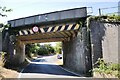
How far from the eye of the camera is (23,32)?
31359 mm

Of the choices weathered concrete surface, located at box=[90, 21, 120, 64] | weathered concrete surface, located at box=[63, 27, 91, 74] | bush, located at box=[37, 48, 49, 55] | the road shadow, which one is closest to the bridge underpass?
weathered concrete surface, located at box=[63, 27, 91, 74]

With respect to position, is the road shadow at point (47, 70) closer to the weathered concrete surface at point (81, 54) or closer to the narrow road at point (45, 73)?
the narrow road at point (45, 73)

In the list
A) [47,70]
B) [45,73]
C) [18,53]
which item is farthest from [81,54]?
[18,53]

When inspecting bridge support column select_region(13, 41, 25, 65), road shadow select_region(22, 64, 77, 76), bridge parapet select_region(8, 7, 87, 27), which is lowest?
road shadow select_region(22, 64, 77, 76)

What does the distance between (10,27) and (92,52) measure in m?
13.6

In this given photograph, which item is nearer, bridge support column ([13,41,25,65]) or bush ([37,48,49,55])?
bridge support column ([13,41,25,65])

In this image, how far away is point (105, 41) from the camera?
22.2 m

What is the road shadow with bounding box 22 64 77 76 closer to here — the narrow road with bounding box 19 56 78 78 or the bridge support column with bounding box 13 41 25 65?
the narrow road with bounding box 19 56 78 78

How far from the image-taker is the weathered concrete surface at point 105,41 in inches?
844

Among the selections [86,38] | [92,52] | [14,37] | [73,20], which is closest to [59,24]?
[73,20]

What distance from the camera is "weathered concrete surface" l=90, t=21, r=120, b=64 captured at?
21.4 metres

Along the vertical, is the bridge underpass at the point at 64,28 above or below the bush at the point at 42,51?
above

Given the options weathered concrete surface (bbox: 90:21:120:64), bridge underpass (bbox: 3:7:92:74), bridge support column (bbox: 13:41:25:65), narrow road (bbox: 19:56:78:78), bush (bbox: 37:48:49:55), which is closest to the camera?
weathered concrete surface (bbox: 90:21:120:64)

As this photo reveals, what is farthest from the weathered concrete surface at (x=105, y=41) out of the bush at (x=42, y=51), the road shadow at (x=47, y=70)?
the bush at (x=42, y=51)
